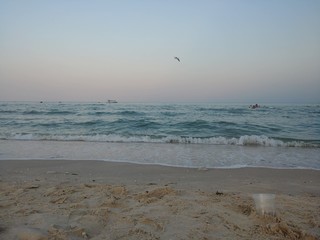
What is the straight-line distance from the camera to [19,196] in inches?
152

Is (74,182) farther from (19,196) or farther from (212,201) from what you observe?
(212,201)

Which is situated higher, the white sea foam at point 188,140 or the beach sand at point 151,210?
the beach sand at point 151,210

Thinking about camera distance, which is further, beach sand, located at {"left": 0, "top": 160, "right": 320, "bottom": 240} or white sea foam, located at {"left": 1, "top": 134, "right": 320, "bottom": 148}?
white sea foam, located at {"left": 1, "top": 134, "right": 320, "bottom": 148}

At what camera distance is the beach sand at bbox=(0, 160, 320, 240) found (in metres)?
2.67

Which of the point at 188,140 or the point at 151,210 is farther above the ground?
the point at 151,210

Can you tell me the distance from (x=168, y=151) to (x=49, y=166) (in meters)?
4.12

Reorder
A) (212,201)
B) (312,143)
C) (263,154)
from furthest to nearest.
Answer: (312,143) < (263,154) < (212,201)

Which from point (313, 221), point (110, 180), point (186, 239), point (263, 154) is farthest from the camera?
point (263, 154)

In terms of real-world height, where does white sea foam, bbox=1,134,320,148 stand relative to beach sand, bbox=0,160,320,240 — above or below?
below

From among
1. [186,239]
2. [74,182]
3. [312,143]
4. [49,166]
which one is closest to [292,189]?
[186,239]

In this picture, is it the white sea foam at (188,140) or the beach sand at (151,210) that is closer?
the beach sand at (151,210)

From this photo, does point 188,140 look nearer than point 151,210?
No

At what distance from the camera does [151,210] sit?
330 centimetres

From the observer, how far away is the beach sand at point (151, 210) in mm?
2672
